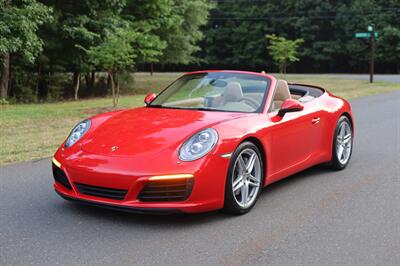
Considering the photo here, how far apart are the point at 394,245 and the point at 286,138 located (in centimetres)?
174

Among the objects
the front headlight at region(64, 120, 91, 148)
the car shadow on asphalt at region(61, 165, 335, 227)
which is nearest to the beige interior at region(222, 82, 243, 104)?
the car shadow on asphalt at region(61, 165, 335, 227)

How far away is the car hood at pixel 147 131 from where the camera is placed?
15.0 feet

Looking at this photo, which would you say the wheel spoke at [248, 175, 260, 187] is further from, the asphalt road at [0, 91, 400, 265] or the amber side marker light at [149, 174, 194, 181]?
the amber side marker light at [149, 174, 194, 181]

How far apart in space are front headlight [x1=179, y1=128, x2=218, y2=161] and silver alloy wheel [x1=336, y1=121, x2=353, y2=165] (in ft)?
8.56

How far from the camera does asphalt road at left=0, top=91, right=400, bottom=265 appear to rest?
3.78m

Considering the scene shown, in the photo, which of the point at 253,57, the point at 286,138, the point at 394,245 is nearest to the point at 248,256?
the point at 394,245

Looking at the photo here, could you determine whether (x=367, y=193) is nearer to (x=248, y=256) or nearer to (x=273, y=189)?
(x=273, y=189)

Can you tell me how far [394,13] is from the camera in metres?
58.7

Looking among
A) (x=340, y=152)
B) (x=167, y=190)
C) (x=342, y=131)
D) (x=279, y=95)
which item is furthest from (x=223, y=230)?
(x=342, y=131)

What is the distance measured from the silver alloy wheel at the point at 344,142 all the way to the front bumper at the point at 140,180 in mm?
2666

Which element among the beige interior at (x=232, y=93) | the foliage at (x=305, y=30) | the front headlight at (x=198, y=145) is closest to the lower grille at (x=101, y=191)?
the front headlight at (x=198, y=145)

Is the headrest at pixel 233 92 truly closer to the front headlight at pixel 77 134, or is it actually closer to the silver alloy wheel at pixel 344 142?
the front headlight at pixel 77 134

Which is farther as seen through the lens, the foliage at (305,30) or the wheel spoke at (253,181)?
the foliage at (305,30)

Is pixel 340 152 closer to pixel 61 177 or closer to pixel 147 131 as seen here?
pixel 147 131
